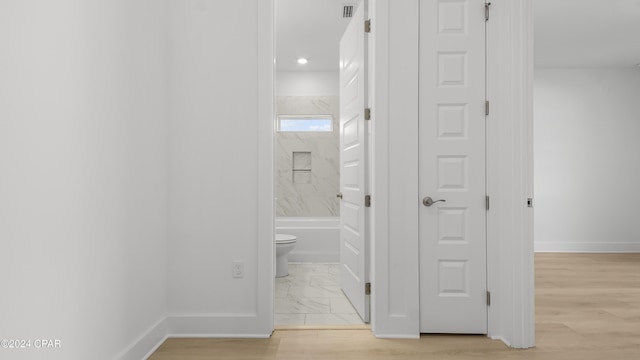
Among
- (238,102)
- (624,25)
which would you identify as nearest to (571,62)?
(624,25)

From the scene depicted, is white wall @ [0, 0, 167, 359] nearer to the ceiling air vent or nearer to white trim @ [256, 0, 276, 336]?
white trim @ [256, 0, 276, 336]

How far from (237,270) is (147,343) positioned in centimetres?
65

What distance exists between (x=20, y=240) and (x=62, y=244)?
0.71ft

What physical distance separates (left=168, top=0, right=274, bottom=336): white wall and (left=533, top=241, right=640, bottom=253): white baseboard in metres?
4.79

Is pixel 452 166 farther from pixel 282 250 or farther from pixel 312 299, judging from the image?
pixel 282 250

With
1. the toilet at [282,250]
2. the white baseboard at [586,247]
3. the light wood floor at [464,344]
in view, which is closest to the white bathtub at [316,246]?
the toilet at [282,250]

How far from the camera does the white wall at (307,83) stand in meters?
5.71

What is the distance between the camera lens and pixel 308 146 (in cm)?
559

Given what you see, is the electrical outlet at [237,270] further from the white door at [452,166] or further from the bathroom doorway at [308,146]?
the white door at [452,166]

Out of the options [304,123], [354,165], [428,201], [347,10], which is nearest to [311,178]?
[304,123]

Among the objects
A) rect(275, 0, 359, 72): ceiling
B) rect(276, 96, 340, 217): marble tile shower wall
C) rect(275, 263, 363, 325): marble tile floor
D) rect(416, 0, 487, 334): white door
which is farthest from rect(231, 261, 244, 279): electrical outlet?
rect(276, 96, 340, 217): marble tile shower wall

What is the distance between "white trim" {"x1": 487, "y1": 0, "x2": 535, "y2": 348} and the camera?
7.36 feet

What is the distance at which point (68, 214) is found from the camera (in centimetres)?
150

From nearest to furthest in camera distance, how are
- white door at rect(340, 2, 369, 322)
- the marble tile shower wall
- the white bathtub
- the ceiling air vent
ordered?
white door at rect(340, 2, 369, 322)
the ceiling air vent
the white bathtub
the marble tile shower wall
